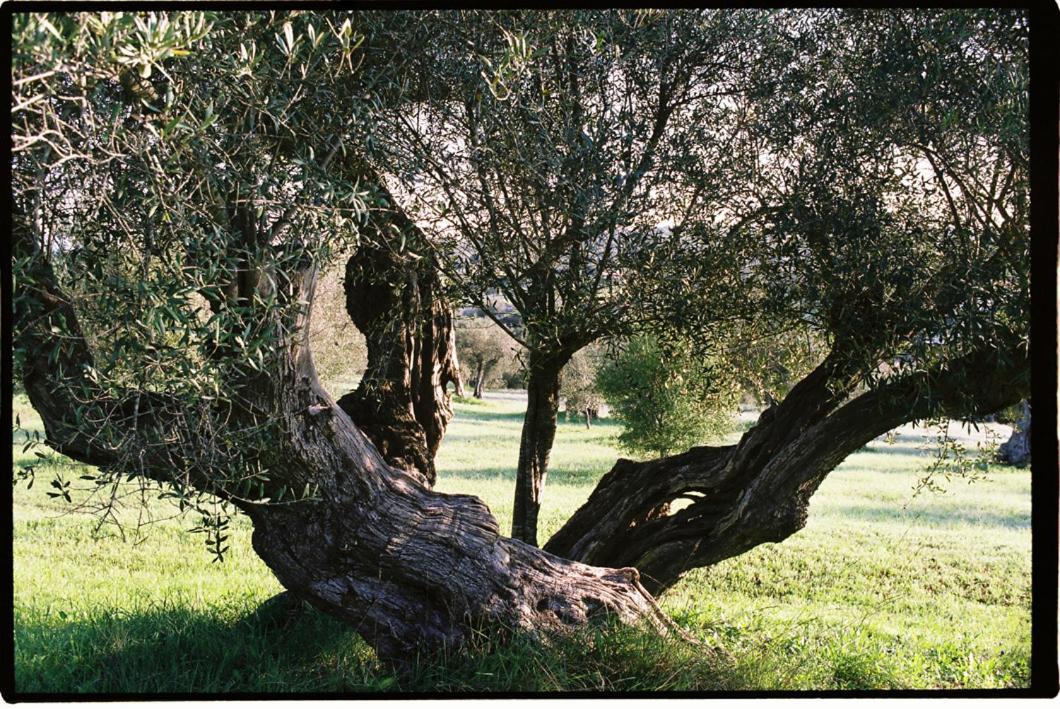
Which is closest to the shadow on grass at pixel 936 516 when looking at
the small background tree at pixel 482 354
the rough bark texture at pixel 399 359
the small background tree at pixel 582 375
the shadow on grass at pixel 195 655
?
the small background tree at pixel 582 375

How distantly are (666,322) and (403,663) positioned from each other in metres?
2.79

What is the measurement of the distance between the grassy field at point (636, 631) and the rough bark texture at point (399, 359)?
1.56 meters

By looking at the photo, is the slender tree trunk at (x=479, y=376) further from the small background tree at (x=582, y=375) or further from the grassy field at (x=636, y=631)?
the grassy field at (x=636, y=631)

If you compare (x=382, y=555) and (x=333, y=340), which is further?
(x=333, y=340)

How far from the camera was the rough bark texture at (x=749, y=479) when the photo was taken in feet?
18.5

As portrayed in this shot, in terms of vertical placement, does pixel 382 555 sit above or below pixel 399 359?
below

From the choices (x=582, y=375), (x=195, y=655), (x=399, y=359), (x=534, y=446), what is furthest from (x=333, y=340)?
(x=582, y=375)

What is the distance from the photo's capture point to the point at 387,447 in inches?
287

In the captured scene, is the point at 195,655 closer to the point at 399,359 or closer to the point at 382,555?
the point at 382,555

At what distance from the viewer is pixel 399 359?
7.35 meters

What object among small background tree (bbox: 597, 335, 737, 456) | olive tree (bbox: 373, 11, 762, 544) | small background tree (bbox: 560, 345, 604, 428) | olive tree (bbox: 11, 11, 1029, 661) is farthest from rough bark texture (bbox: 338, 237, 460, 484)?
small background tree (bbox: 560, 345, 604, 428)

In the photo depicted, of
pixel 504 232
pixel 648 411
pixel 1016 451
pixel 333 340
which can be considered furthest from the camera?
pixel 1016 451

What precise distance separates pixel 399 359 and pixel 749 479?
296 cm

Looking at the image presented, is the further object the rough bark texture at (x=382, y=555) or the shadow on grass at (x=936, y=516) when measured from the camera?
the shadow on grass at (x=936, y=516)
